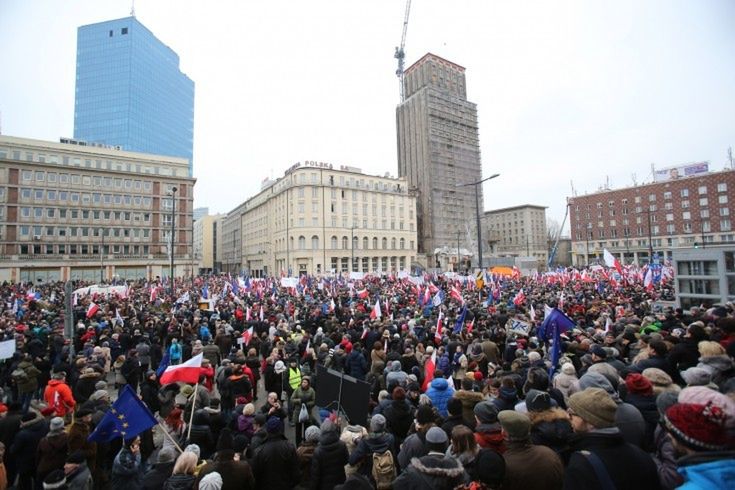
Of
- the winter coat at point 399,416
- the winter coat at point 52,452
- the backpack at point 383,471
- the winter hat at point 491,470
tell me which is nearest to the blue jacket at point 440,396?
the winter coat at point 399,416

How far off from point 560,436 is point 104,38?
457ft

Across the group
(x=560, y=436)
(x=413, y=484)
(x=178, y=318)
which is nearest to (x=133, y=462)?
(x=413, y=484)

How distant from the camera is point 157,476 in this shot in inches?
160

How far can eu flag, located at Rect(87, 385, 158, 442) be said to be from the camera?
4.67 m

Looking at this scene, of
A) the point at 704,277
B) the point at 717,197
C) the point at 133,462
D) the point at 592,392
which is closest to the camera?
the point at 592,392

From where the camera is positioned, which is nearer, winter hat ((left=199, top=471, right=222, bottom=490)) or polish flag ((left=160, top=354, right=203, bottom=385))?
winter hat ((left=199, top=471, right=222, bottom=490))

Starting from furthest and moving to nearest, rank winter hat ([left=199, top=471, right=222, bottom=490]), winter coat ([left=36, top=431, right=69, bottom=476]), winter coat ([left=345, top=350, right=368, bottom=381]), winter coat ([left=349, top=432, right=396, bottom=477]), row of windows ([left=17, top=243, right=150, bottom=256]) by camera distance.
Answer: row of windows ([left=17, top=243, right=150, bottom=256]) → winter coat ([left=345, top=350, right=368, bottom=381]) → winter coat ([left=36, top=431, right=69, bottom=476]) → winter coat ([left=349, top=432, right=396, bottom=477]) → winter hat ([left=199, top=471, right=222, bottom=490])

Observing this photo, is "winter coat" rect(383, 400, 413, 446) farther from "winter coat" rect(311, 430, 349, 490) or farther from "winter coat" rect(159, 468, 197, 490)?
"winter coat" rect(159, 468, 197, 490)

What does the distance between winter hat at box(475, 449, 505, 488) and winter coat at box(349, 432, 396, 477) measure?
1348 millimetres

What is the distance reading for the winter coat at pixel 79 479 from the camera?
4.20m

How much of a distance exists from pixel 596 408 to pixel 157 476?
14.5 feet

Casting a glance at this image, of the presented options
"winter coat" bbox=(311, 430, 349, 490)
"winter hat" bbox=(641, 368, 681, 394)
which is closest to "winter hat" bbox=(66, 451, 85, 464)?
"winter coat" bbox=(311, 430, 349, 490)

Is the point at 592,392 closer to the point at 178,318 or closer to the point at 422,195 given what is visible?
the point at 178,318

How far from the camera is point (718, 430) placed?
1.83 m
